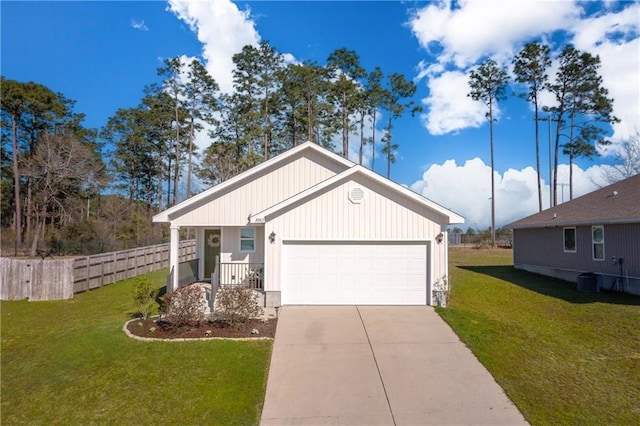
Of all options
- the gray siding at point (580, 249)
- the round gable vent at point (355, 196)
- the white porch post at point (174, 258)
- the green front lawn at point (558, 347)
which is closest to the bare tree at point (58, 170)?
the white porch post at point (174, 258)

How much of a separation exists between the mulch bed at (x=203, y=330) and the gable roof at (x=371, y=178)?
3227mm

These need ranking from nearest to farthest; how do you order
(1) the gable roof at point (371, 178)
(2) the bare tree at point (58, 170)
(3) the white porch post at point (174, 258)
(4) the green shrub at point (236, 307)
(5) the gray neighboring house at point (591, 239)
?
1. (4) the green shrub at point (236, 307)
2. (1) the gable roof at point (371, 178)
3. (3) the white porch post at point (174, 258)
4. (5) the gray neighboring house at point (591, 239)
5. (2) the bare tree at point (58, 170)

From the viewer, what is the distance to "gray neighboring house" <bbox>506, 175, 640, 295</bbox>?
43.2 feet

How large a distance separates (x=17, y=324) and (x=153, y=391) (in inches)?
278

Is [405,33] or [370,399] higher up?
[405,33]

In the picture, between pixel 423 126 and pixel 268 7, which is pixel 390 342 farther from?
pixel 423 126

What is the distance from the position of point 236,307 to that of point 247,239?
4877 millimetres

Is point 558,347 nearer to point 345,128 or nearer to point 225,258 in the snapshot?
point 225,258

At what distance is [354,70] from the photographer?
34000 millimetres

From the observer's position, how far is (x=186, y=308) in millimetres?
8672

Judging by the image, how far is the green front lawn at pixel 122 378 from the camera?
5414 mm

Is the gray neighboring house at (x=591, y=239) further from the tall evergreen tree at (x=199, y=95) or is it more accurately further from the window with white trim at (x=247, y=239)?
the tall evergreen tree at (x=199, y=95)

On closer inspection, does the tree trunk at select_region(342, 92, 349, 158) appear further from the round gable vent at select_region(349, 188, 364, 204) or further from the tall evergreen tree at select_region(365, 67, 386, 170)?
the round gable vent at select_region(349, 188, 364, 204)

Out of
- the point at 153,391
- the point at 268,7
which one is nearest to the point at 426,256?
the point at 153,391
